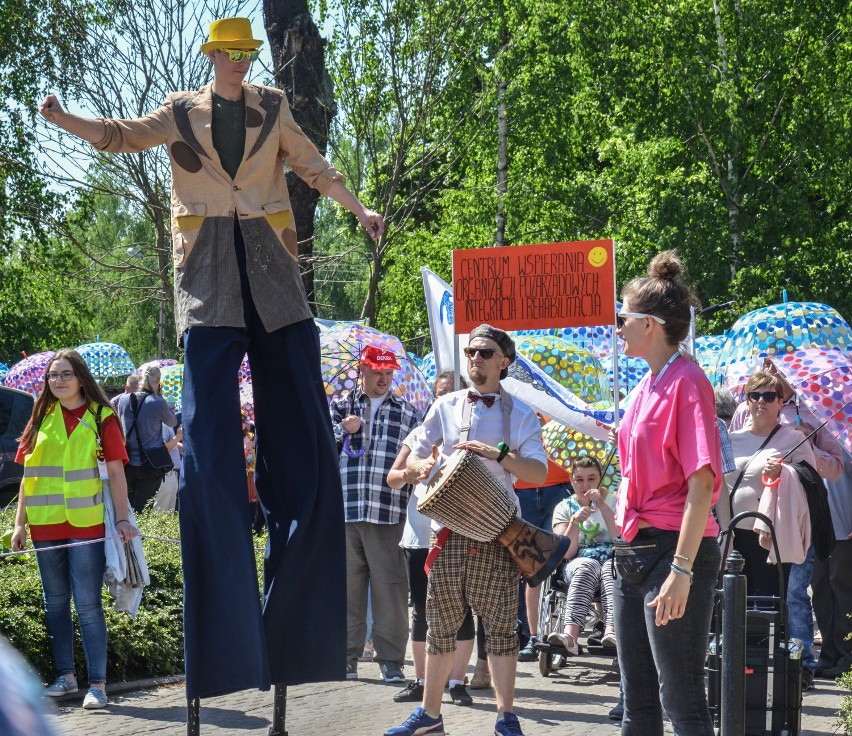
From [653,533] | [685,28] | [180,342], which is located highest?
[685,28]

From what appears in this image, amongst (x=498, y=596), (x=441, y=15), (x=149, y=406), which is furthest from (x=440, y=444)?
(x=441, y=15)

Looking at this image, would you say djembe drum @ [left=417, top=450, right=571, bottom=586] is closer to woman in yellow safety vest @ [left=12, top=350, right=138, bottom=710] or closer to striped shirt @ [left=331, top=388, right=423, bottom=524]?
striped shirt @ [left=331, top=388, right=423, bottom=524]

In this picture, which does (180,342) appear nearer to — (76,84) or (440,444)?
(440,444)

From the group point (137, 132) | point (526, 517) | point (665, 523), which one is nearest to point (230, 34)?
point (137, 132)

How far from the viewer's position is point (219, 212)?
4.24m

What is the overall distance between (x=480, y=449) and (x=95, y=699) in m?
2.73

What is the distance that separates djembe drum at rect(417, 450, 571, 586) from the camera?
19.1 feet

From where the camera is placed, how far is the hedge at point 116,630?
7.42m

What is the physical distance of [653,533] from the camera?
4.32 m

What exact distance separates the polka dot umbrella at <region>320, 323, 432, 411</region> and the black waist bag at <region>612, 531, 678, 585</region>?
7.11m

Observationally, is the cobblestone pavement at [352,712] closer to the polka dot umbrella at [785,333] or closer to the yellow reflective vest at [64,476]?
the yellow reflective vest at [64,476]

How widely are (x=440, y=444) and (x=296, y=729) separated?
158 centimetres

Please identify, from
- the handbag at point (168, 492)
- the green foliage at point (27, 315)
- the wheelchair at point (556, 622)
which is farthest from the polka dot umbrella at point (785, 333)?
the green foliage at point (27, 315)

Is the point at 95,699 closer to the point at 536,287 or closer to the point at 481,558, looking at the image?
the point at 481,558
